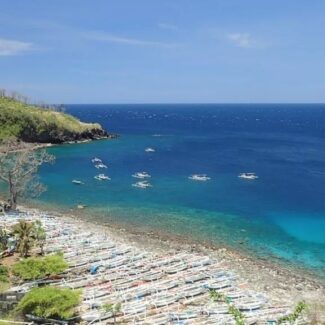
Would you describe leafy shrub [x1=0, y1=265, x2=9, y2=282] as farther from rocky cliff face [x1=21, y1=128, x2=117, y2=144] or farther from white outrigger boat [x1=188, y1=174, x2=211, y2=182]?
rocky cliff face [x1=21, y1=128, x2=117, y2=144]

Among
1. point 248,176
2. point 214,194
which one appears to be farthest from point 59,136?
point 214,194

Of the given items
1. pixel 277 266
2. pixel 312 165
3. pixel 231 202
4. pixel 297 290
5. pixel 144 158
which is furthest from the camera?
pixel 144 158

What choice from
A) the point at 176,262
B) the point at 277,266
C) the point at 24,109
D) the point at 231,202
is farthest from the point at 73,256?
the point at 24,109

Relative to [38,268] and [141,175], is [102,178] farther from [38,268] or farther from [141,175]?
[38,268]

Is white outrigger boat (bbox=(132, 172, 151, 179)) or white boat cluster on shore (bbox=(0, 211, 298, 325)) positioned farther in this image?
white outrigger boat (bbox=(132, 172, 151, 179))

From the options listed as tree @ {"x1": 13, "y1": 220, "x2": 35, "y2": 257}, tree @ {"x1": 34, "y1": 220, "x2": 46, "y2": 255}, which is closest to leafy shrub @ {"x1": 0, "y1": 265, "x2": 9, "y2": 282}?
tree @ {"x1": 13, "y1": 220, "x2": 35, "y2": 257}

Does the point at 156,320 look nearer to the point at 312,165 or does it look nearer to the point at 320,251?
the point at 320,251
